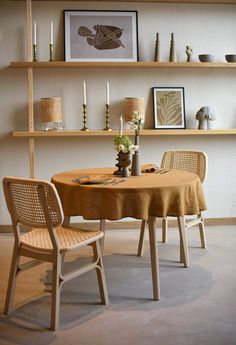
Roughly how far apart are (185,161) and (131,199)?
1421 millimetres

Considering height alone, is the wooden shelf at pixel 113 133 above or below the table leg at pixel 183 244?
above

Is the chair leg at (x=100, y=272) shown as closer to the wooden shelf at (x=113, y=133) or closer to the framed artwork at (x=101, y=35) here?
the wooden shelf at (x=113, y=133)

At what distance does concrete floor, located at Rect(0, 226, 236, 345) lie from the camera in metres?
2.55

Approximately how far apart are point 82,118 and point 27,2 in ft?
3.61

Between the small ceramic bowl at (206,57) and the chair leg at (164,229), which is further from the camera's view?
the small ceramic bowl at (206,57)

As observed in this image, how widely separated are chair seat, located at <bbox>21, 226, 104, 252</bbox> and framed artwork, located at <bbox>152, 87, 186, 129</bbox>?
2042 mm

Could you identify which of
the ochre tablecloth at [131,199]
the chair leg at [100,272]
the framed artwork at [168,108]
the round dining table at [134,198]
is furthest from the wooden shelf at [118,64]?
the chair leg at [100,272]

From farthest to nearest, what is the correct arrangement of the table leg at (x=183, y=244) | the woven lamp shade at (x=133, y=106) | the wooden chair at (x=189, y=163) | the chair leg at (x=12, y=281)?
1. the woven lamp shade at (x=133, y=106)
2. the wooden chair at (x=189, y=163)
3. the table leg at (x=183, y=244)
4. the chair leg at (x=12, y=281)

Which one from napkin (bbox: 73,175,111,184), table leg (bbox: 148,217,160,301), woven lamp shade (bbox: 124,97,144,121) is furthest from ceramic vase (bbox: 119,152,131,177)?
woven lamp shade (bbox: 124,97,144,121)

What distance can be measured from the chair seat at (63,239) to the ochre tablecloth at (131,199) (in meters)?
0.11

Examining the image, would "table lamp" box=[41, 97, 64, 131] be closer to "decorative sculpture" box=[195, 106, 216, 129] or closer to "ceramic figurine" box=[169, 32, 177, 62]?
"ceramic figurine" box=[169, 32, 177, 62]

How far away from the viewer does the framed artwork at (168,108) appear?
475 cm

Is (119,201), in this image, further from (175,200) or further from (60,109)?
(60,109)

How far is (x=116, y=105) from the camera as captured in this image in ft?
15.6
